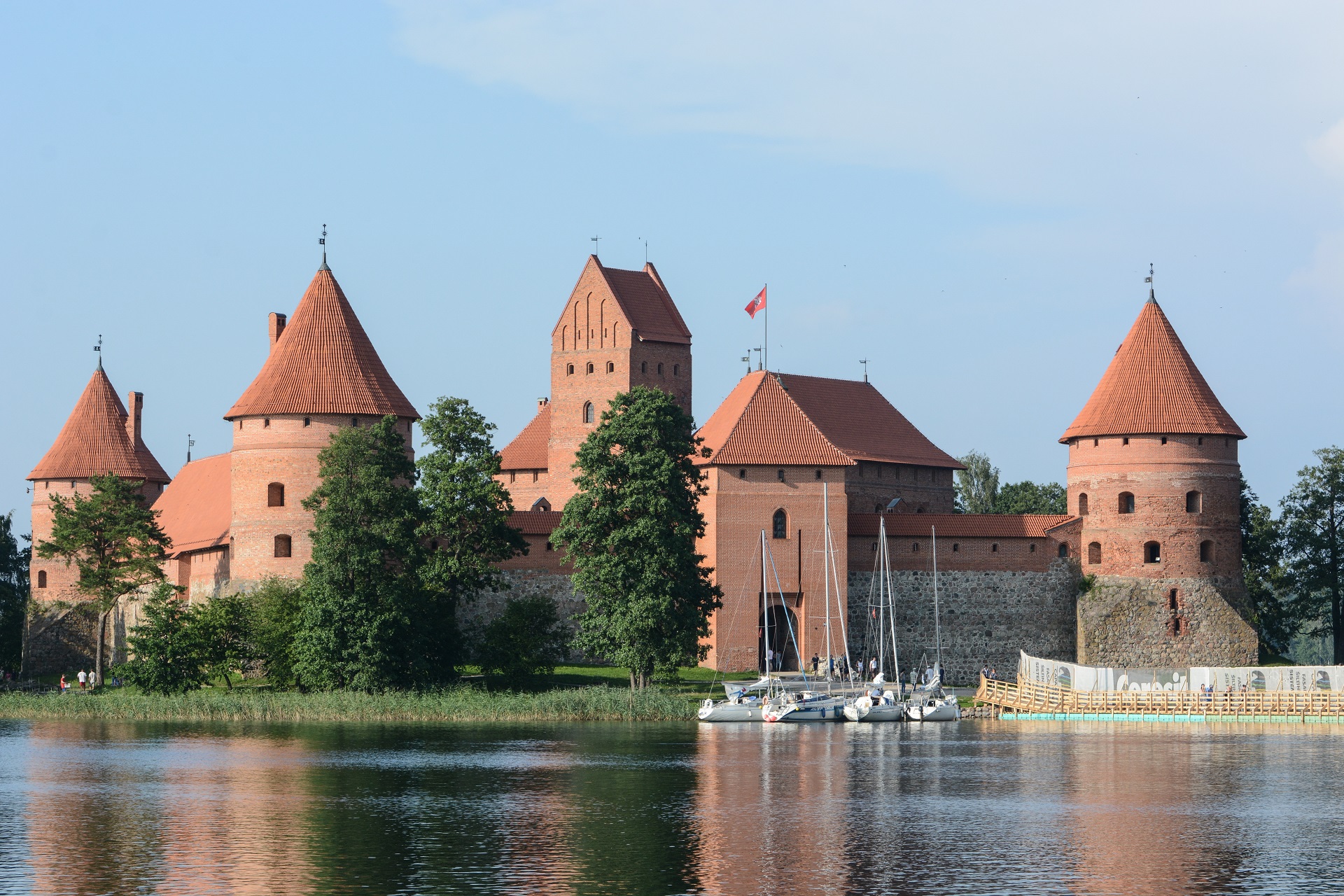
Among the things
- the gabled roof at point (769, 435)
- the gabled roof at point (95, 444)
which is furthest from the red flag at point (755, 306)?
the gabled roof at point (95, 444)

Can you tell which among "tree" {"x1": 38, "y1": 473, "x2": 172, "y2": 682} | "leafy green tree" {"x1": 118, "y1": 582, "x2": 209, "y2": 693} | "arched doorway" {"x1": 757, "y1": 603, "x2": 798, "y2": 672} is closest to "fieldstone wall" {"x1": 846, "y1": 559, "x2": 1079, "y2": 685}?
"arched doorway" {"x1": 757, "y1": 603, "x2": 798, "y2": 672}

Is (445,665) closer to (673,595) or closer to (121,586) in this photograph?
(673,595)

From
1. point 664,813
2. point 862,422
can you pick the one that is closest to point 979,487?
point 862,422

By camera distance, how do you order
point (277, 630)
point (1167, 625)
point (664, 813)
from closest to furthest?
point (664, 813) < point (277, 630) < point (1167, 625)

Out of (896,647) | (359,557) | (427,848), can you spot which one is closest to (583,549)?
(359,557)

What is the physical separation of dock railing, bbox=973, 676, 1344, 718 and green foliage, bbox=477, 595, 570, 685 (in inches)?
415

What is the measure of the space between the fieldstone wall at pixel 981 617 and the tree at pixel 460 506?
35.5 feet

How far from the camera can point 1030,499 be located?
77438 mm

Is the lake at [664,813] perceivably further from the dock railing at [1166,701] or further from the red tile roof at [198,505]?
the red tile roof at [198,505]

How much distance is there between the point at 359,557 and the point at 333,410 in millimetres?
6208

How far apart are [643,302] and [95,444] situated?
2061 centimetres

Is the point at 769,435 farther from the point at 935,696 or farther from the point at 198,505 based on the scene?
the point at 198,505

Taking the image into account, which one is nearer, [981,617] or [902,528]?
[981,617]

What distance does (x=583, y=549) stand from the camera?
43.5 m
